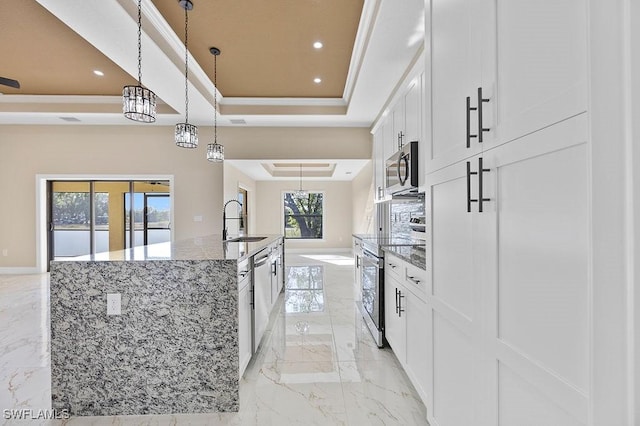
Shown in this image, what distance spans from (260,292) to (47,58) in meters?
4.08

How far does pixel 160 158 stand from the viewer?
228 inches

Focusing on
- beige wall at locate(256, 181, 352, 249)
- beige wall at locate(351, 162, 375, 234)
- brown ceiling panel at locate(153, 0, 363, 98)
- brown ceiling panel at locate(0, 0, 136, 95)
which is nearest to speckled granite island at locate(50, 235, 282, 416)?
brown ceiling panel at locate(153, 0, 363, 98)

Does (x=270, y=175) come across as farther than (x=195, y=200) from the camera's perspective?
Yes

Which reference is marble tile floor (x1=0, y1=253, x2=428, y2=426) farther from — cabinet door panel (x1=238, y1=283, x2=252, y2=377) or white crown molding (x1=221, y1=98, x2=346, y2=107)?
white crown molding (x1=221, y1=98, x2=346, y2=107)

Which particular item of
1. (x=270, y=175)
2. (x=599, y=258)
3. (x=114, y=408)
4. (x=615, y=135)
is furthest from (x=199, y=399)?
(x=270, y=175)

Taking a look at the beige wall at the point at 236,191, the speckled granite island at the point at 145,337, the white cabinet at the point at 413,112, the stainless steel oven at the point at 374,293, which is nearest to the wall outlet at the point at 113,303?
the speckled granite island at the point at 145,337

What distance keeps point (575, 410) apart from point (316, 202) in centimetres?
934

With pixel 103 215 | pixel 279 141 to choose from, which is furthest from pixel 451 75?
pixel 103 215

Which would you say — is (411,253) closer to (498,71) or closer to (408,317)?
(408,317)

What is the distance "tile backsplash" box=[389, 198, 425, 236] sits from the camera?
10.2ft

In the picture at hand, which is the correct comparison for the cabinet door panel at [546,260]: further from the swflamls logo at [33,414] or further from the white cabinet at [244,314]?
the swflamls logo at [33,414]

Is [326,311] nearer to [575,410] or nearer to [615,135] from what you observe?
[575,410]

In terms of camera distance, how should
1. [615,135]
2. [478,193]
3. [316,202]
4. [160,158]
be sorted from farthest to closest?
[316,202]
[160,158]
[478,193]
[615,135]

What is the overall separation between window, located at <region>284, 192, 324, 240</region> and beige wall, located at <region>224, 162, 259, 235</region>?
1144mm
